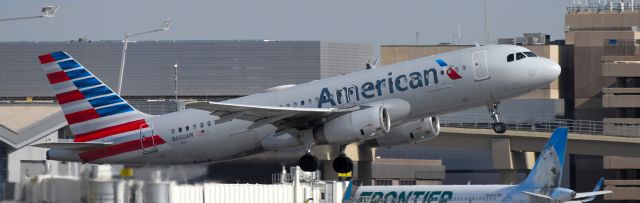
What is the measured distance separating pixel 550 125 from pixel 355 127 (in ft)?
327

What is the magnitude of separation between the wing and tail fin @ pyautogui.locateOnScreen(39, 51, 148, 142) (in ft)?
22.2

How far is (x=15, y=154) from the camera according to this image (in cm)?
8156

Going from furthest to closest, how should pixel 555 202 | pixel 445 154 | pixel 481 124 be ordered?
pixel 445 154 < pixel 481 124 < pixel 555 202

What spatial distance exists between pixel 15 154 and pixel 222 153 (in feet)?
34.3

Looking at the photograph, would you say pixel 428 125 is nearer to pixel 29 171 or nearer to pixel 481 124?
pixel 29 171

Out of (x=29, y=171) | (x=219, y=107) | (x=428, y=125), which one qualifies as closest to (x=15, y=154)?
(x=219, y=107)

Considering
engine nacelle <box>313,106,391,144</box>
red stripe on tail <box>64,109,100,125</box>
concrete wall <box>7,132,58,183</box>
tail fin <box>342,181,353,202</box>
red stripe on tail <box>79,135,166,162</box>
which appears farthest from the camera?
tail fin <box>342,181,353,202</box>

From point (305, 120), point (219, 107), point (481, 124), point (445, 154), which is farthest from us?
point (445, 154)

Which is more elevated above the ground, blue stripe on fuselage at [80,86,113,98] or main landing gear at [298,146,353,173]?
blue stripe on fuselage at [80,86,113,98]

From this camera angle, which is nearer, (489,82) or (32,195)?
(32,195)

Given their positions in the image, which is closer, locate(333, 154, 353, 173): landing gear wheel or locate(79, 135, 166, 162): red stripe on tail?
locate(79, 135, 166, 162): red stripe on tail

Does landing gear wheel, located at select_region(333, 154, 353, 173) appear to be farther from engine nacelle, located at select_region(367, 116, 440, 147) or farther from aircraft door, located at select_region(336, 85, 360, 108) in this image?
aircraft door, located at select_region(336, 85, 360, 108)

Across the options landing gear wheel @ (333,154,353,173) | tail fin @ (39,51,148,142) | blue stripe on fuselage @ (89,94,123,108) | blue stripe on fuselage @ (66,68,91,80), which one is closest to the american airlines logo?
landing gear wheel @ (333,154,353,173)

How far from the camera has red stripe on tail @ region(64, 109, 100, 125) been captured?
82.1 metres
